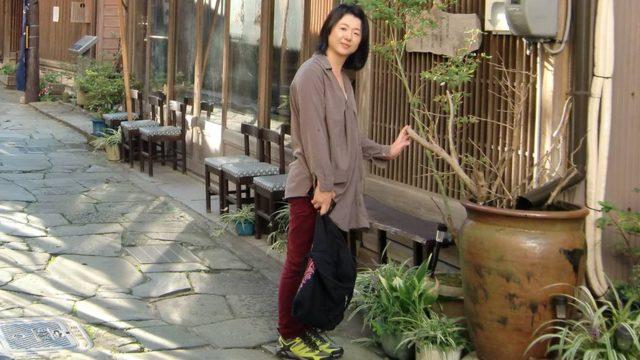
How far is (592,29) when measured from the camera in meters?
5.11

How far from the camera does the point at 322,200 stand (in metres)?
5.17

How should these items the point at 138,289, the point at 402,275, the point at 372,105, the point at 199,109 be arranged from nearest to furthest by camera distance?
1. the point at 402,275
2. the point at 138,289
3. the point at 372,105
4. the point at 199,109

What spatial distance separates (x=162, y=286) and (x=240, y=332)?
1.31 meters

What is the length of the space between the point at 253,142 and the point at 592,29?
6.05m

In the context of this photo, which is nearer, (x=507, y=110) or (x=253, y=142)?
(x=507, y=110)

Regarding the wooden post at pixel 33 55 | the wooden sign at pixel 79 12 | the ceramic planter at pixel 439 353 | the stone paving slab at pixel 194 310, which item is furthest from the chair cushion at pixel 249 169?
the wooden post at pixel 33 55

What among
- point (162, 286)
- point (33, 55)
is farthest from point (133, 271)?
point (33, 55)

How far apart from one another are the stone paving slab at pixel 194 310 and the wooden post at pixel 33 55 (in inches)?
614

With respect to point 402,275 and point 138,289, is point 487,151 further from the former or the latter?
point 138,289

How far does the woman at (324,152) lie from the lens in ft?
16.9

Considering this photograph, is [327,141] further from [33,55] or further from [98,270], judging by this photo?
[33,55]

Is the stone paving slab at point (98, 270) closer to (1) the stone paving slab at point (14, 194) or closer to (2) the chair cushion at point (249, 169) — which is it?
(2) the chair cushion at point (249, 169)

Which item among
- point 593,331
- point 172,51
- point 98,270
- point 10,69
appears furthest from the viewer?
point 10,69

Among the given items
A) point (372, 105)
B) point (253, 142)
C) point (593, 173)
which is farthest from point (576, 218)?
point (253, 142)
